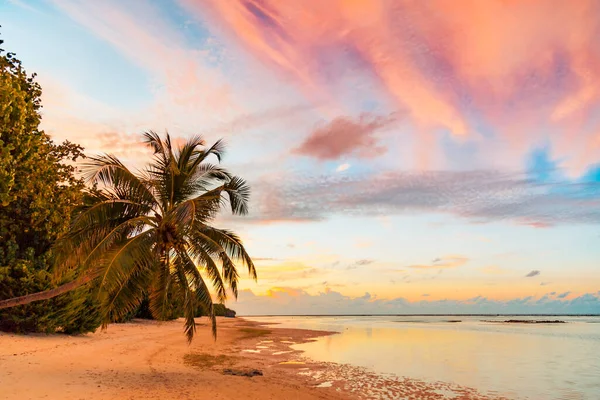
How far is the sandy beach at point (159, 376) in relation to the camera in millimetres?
13901

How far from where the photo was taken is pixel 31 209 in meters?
20.0

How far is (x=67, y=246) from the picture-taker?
17.0 meters

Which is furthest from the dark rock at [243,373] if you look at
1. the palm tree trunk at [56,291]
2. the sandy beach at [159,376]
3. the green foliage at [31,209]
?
the green foliage at [31,209]

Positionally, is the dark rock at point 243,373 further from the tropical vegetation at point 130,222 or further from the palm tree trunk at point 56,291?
the palm tree trunk at point 56,291

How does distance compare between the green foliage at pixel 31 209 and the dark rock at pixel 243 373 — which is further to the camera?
the dark rock at pixel 243 373

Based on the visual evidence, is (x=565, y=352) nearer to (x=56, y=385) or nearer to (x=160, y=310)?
(x=160, y=310)

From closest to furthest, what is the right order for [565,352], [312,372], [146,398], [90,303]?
[146,398] < [312,372] < [90,303] < [565,352]

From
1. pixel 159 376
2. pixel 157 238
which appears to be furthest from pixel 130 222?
pixel 159 376

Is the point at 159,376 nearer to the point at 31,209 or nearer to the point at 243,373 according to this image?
the point at 243,373

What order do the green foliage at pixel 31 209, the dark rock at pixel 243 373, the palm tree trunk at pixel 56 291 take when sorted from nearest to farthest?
the green foliage at pixel 31 209 → the palm tree trunk at pixel 56 291 → the dark rock at pixel 243 373

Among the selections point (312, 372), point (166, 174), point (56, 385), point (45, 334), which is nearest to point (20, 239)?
point (45, 334)

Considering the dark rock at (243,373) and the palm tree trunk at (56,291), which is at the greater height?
the palm tree trunk at (56,291)

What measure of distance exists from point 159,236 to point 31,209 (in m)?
7.80

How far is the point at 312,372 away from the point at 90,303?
1448cm
